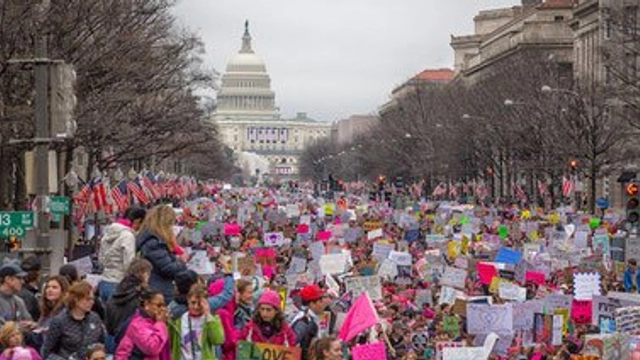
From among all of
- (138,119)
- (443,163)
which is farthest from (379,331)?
(443,163)

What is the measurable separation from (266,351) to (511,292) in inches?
324

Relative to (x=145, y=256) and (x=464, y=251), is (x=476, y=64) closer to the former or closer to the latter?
(x=464, y=251)

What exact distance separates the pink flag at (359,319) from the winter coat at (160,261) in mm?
1740

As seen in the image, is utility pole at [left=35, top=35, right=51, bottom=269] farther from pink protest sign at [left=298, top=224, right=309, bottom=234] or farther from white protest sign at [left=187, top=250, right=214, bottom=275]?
pink protest sign at [left=298, top=224, right=309, bottom=234]

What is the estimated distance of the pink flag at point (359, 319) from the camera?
44.5ft

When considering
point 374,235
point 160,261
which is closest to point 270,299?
point 160,261

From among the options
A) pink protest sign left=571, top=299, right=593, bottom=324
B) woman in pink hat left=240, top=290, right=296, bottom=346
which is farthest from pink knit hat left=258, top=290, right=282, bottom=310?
pink protest sign left=571, top=299, right=593, bottom=324

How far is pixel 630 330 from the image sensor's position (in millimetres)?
14734

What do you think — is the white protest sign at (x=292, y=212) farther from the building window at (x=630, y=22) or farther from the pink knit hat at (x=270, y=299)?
the pink knit hat at (x=270, y=299)

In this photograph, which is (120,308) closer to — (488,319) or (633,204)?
(488,319)

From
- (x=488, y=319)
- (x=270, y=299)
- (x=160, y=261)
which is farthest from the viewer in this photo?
(x=488, y=319)

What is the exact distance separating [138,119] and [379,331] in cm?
3129

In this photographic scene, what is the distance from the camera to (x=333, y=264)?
74.3 feet

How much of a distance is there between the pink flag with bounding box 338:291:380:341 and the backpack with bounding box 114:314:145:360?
261 centimetres
